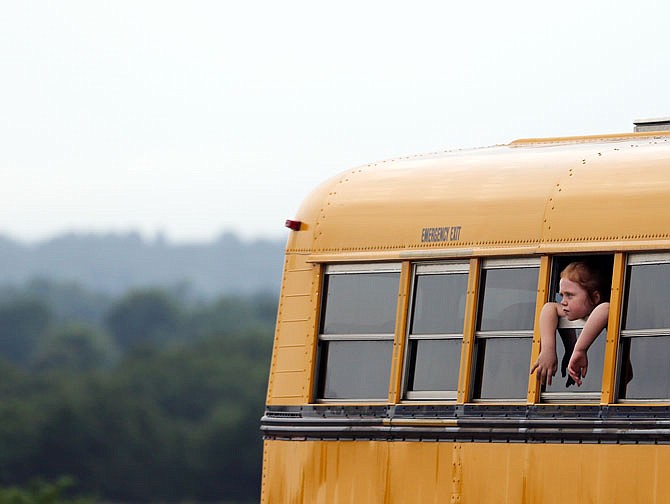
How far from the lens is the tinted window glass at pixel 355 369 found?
12.0 m

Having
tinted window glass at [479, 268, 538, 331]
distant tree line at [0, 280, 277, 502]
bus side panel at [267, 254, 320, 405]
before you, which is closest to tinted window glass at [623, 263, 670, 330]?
tinted window glass at [479, 268, 538, 331]

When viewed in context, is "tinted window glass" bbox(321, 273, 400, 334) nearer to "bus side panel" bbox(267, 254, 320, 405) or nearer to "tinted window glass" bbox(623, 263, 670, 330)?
"bus side panel" bbox(267, 254, 320, 405)

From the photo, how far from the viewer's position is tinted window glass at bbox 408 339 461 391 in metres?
11.6

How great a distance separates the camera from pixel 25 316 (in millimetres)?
145500

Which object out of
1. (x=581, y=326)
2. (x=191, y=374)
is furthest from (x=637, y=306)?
(x=191, y=374)

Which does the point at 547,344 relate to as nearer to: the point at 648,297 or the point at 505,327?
the point at 505,327

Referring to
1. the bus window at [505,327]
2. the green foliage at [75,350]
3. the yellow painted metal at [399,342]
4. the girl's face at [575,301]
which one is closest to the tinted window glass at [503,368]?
the bus window at [505,327]

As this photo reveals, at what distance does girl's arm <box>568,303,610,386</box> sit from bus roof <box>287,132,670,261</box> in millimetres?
361

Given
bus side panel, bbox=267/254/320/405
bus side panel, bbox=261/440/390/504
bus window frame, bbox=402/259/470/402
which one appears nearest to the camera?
bus window frame, bbox=402/259/470/402

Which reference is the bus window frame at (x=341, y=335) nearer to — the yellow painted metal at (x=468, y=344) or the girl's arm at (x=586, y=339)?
the yellow painted metal at (x=468, y=344)

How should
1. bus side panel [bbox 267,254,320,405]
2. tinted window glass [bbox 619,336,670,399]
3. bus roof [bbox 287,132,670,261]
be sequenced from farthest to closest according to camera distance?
1. bus side panel [bbox 267,254,320,405]
2. bus roof [bbox 287,132,670,261]
3. tinted window glass [bbox 619,336,670,399]

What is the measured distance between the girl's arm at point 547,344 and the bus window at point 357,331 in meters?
1.22

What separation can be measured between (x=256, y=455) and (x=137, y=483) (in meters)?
6.51

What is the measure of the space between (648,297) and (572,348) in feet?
1.88
